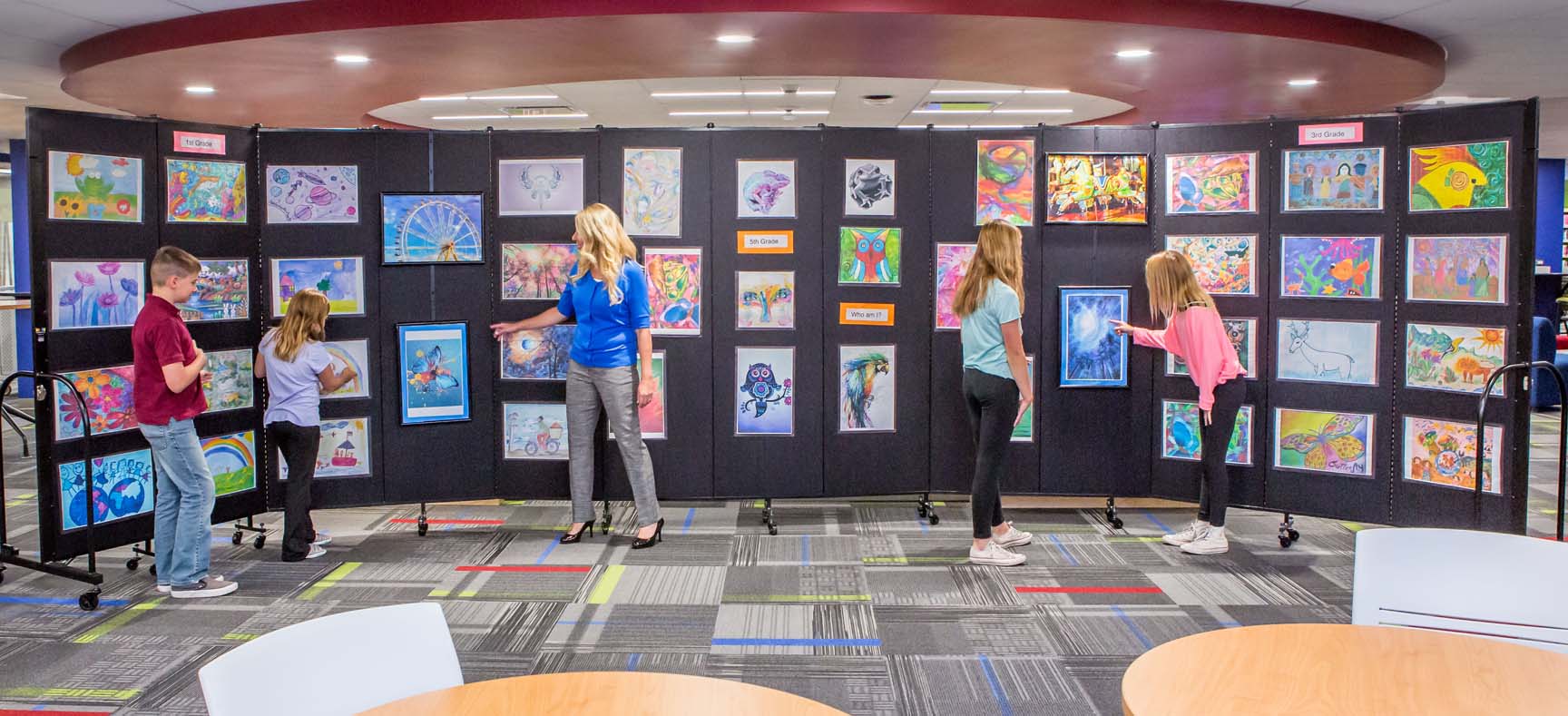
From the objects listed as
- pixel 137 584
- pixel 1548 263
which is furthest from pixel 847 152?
pixel 1548 263

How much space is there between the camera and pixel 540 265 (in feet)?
19.6

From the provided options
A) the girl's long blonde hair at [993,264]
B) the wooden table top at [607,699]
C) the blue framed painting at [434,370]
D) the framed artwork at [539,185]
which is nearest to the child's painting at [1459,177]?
the girl's long blonde hair at [993,264]

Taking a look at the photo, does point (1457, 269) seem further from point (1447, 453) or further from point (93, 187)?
point (93, 187)

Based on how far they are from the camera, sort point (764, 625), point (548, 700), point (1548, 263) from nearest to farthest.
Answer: point (548, 700) → point (764, 625) → point (1548, 263)

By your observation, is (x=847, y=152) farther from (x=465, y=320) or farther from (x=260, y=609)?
(x=260, y=609)

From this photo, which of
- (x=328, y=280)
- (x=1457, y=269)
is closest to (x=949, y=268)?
(x=1457, y=269)

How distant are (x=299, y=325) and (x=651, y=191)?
193cm

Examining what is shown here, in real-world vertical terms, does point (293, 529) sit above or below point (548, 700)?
below

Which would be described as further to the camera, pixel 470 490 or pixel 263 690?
pixel 470 490

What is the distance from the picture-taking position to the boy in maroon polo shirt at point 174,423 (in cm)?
468

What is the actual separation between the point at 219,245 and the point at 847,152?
332cm

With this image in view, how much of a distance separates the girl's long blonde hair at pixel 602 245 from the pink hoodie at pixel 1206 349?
113 inches

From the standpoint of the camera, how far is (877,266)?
6.16 m

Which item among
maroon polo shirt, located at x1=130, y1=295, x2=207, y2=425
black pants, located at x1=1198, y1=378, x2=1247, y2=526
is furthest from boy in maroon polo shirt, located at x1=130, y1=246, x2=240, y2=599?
black pants, located at x1=1198, y1=378, x2=1247, y2=526
